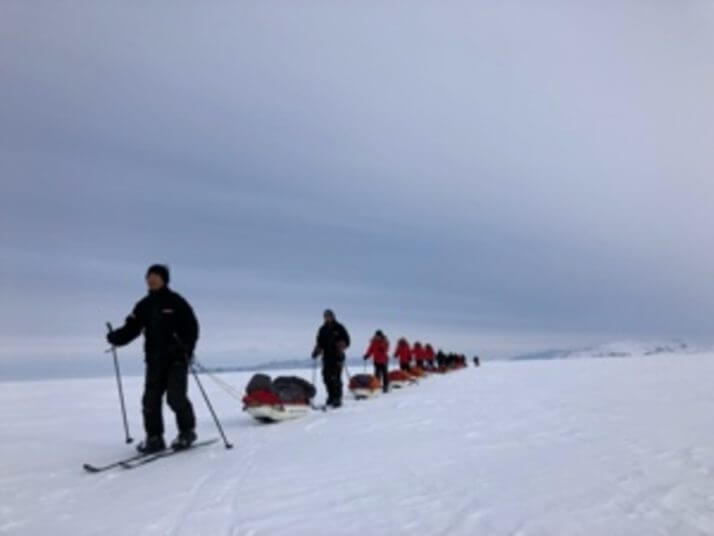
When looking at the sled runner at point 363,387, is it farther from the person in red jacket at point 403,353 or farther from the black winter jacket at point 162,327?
the black winter jacket at point 162,327

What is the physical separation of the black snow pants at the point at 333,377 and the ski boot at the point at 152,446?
5973mm

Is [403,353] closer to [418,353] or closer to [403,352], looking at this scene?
[403,352]

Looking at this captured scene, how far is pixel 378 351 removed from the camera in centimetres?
1959

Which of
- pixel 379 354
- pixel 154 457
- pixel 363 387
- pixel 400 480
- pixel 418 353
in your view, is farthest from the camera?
pixel 418 353

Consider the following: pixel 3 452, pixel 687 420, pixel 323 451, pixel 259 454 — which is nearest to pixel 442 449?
pixel 323 451

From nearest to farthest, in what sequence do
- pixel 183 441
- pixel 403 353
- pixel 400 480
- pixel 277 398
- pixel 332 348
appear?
pixel 400 480 < pixel 183 441 < pixel 277 398 < pixel 332 348 < pixel 403 353

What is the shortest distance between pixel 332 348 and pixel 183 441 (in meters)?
6.22

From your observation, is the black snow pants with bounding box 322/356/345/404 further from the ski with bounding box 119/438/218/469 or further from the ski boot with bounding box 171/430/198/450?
the ski boot with bounding box 171/430/198/450

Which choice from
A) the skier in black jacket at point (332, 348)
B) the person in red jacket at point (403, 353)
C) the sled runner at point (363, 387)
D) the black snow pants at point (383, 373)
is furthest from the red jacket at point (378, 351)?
the skier in black jacket at point (332, 348)

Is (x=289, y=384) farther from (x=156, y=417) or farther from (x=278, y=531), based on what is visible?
(x=278, y=531)

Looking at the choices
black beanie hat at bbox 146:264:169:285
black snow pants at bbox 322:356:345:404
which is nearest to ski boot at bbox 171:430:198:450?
black beanie hat at bbox 146:264:169:285

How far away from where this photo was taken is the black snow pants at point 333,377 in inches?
515

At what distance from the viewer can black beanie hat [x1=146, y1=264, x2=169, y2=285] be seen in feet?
25.5

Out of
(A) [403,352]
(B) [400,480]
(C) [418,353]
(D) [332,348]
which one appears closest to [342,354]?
(D) [332,348]
